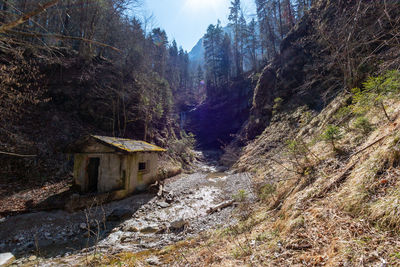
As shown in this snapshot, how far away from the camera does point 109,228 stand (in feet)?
20.0

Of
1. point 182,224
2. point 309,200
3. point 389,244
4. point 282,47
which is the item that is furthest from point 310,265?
point 282,47

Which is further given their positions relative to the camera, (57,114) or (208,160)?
(208,160)

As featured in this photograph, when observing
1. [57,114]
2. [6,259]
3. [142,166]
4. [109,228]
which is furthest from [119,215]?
[57,114]

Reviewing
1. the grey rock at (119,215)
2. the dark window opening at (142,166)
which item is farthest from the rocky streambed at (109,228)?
the dark window opening at (142,166)

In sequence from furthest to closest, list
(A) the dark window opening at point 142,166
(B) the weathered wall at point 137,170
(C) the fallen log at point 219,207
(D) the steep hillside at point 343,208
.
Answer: (A) the dark window opening at point 142,166, (B) the weathered wall at point 137,170, (C) the fallen log at point 219,207, (D) the steep hillside at point 343,208

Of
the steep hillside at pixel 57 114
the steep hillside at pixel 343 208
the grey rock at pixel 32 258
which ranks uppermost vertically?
the steep hillside at pixel 57 114

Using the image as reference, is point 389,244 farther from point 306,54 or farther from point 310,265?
point 306,54

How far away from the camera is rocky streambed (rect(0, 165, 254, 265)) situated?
16.1ft

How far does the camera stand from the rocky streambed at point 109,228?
491 centimetres

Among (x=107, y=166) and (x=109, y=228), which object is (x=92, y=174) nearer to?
(x=107, y=166)

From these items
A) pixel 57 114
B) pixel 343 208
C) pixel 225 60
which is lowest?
pixel 343 208

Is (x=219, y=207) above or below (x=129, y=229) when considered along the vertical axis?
above

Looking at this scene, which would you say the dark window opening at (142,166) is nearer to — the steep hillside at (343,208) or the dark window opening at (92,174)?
the dark window opening at (92,174)

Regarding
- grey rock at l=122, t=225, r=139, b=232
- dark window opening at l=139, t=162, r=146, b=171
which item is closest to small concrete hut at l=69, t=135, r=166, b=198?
dark window opening at l=139, t=162, r=146, b=171
